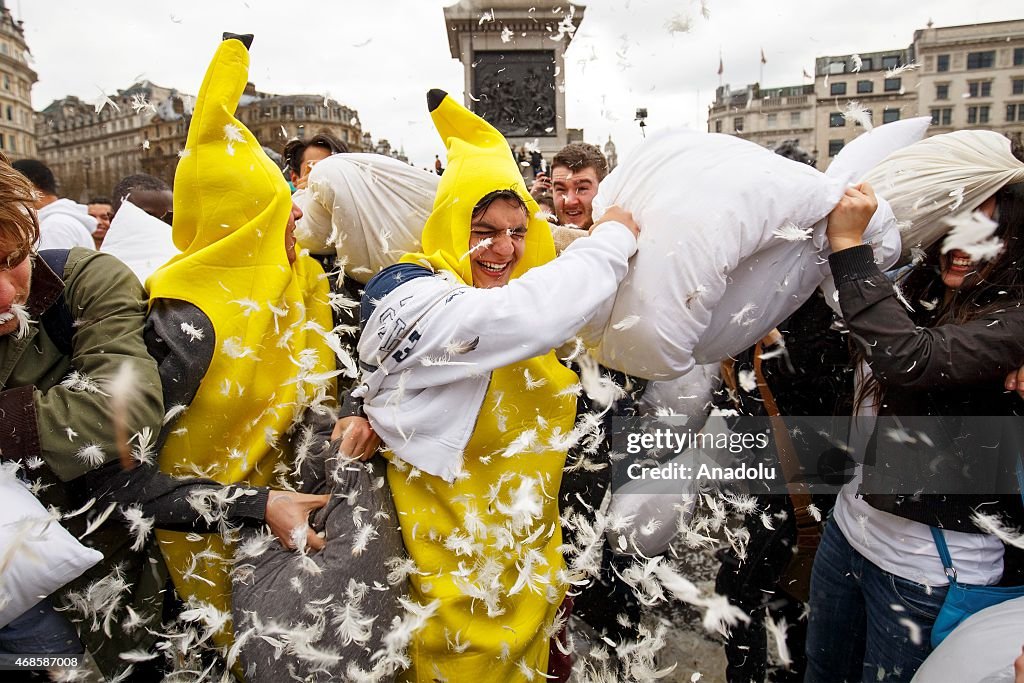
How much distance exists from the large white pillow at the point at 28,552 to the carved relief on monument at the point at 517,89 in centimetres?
725

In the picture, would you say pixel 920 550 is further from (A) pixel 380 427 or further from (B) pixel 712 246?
(A) pixel 380 427

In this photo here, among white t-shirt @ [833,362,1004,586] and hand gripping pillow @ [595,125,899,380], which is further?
white t-shirt @ [833,362,1004,586]

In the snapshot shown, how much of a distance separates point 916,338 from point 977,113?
44376 mm

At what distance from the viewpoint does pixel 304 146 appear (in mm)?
3852

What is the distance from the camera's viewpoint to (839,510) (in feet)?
6.84

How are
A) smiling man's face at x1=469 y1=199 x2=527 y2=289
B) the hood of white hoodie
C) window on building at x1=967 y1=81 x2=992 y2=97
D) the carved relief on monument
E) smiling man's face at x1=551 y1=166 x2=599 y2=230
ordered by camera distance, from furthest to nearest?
1. window on building at x1=967 y1=81 x2=992 y2=97
2. the carved relief on monument
3. the hood of white hoodie
4. smiling man's face at x1=551 y1=166 x2=599 y2=230
5. smiling man's face at x1=469 y1=199 x2=527 y2=289

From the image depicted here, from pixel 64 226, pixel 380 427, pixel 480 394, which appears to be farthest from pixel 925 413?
pixel 64 226

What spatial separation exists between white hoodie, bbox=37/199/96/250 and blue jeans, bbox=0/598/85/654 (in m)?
2.54

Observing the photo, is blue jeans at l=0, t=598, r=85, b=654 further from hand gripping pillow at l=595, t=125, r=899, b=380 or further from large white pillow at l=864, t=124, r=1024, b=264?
large white pillow at l=864, t=124, r=1024, b=264

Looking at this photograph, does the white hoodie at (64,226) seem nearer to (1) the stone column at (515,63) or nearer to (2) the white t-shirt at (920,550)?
(2) the white t-shirt at (920,550)

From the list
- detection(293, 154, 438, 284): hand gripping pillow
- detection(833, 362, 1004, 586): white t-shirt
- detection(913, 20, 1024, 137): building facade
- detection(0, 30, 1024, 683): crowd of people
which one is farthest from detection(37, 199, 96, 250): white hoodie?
detection(913, 20, 1024, 137): building facade

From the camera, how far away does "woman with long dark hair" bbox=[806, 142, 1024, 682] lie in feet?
5.35

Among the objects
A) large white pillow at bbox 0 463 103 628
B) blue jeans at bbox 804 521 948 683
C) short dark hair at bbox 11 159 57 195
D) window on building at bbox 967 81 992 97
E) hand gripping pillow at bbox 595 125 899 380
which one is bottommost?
blue jeans at bbox 804 521 948 683

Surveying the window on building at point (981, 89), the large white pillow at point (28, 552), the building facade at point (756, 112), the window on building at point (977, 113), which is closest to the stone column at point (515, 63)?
the building facade at point (756, 112)
